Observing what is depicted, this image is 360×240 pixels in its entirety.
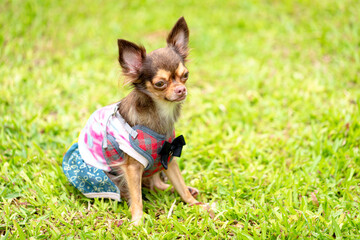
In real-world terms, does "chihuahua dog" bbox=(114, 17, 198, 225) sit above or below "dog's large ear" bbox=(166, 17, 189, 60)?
below

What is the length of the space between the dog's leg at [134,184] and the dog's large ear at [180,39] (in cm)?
113

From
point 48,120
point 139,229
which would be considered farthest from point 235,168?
point 48,120

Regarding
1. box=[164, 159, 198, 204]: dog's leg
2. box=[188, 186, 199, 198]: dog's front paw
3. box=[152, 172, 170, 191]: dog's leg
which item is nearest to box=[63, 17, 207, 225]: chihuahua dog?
box=[164, 159, 198, 204]: dog's leg

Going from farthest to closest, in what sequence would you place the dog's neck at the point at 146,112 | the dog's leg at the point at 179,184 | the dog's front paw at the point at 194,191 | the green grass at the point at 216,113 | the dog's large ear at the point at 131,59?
1. the dog's front paw at the point at 194,191
2. the dog's leg at the point at 179,184
3. the green grass at the point at 216,113
4. the dog's neck at the point at 146,112
5. the dog's large ear at the point at 131,59

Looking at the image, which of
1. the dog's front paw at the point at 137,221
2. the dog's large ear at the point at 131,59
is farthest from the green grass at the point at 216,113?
the dog's large ear at the point at 131,59

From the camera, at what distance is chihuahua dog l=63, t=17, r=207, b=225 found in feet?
9.38

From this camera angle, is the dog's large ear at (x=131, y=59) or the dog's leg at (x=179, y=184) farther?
the dog's leg at (x=179, y=184)

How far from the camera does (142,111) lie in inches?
116

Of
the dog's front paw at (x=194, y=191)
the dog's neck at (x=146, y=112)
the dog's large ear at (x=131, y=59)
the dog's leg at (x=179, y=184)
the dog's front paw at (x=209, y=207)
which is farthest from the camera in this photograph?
the dog's front paw at (x=194, y=191)

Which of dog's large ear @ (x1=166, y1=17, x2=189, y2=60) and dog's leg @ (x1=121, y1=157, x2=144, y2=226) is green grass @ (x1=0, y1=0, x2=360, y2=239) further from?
dog's large ear @ (x1=166, y1=17, x2=189, y2=60)

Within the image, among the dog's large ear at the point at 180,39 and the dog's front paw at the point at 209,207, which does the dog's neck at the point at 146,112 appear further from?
the dog's front paw at the point at 209,207

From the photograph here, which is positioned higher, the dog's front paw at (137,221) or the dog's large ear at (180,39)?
the dog's large ear at (180,39)

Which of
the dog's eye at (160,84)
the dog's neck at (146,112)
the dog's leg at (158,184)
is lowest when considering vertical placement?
the dog's leg at (158,184)

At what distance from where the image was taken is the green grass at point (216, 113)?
3.06 metres
